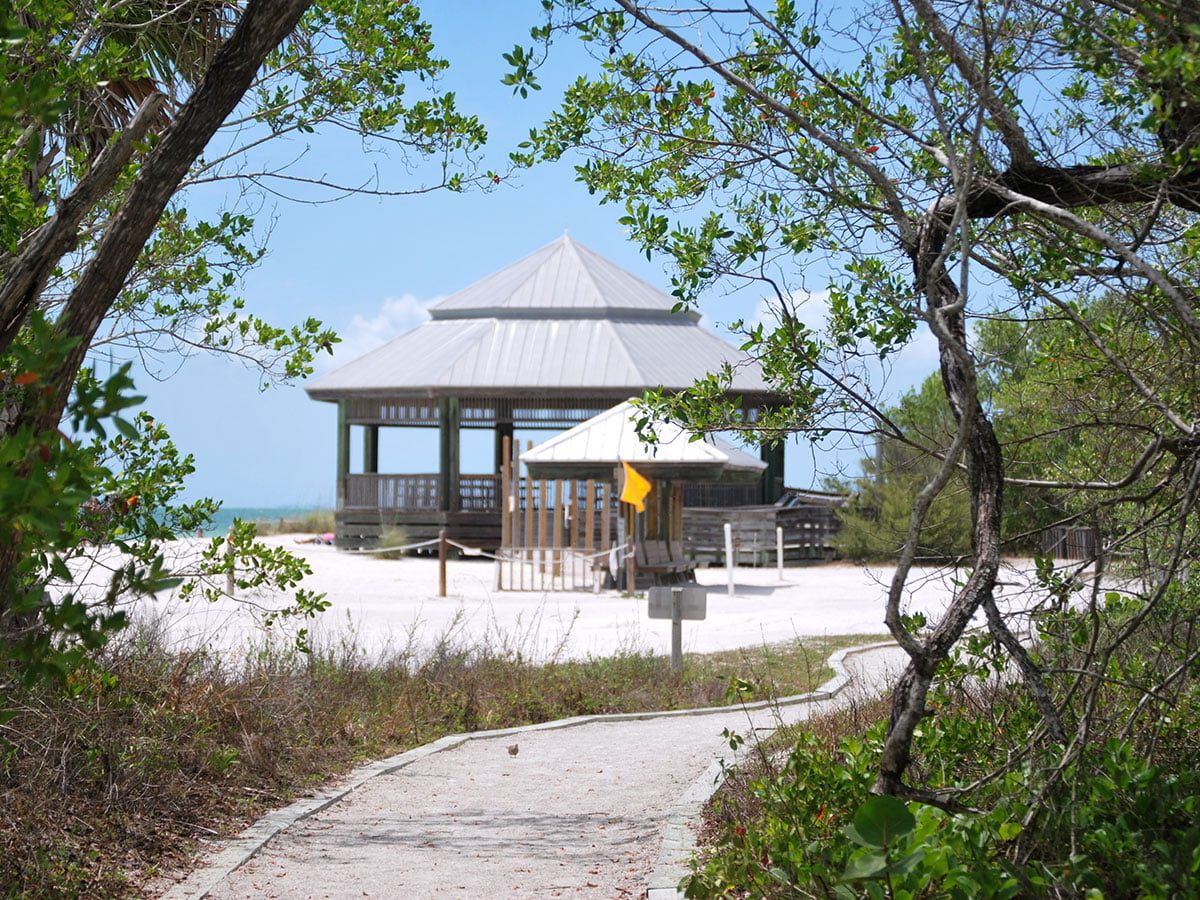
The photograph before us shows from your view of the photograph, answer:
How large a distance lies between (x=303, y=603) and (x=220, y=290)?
2.67 metres

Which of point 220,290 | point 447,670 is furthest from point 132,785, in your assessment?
point 447,670

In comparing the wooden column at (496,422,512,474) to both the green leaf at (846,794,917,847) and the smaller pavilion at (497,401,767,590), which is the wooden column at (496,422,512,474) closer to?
the smaller pavilion at (497,401,767,590)

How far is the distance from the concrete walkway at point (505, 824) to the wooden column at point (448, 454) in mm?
22453

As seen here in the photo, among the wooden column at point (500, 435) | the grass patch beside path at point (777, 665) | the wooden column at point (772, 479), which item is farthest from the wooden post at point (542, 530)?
the wooden column at point (772, 479)

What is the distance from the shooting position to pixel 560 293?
117 feet

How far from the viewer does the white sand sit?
15.2m

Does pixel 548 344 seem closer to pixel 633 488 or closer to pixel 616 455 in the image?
pixel 616 455

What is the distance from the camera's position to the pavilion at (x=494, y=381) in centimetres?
3156

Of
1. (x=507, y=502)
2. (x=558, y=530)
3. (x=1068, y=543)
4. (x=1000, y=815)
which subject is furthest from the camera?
(x=507, y=502)

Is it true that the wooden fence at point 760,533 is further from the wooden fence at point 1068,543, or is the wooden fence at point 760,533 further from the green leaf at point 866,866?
the green leaf at point 866,866

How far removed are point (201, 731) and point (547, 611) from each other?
13285 millimetres

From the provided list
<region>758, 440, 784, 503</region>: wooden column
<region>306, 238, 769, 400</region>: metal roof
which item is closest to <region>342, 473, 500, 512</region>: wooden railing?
<region>306, 238, 769, 400</region>: metal roof

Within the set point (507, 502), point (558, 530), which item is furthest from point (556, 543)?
point (507, 502)

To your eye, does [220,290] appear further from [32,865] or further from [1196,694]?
[1196,694]
